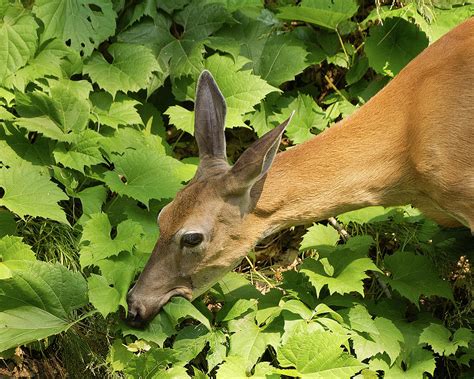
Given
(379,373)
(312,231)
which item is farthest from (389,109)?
(379,373)

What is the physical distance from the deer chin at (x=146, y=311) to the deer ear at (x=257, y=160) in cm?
77

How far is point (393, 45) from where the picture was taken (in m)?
6.80

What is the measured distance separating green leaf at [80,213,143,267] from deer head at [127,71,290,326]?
307mm

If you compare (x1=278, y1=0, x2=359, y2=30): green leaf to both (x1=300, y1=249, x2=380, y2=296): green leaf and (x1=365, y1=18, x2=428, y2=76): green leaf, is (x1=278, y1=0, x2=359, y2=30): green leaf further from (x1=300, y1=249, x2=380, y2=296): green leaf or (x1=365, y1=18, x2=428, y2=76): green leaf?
(x1=300, y1=249, x2=380, y2=296): green leaf

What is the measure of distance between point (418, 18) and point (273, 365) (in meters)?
2.76

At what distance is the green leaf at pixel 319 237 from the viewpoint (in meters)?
5.81

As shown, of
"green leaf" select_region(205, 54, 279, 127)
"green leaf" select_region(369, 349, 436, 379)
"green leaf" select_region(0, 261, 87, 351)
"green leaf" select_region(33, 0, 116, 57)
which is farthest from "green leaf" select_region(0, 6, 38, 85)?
"green leaf" select_region(369, 349, 436, 379)

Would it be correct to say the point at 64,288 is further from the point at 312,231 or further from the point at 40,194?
the point at 312,231

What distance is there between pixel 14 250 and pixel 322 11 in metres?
2.77

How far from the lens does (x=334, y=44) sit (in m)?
7.09

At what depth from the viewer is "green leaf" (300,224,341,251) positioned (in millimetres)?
5809

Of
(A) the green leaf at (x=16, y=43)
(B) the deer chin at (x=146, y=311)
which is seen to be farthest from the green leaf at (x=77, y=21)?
(B) the deer chin at (x=146, y=311)

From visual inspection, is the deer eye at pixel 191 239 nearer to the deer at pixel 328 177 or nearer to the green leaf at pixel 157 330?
the deer at pixel 328 177

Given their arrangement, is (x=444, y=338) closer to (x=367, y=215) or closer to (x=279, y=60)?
(x=367, y=215)
